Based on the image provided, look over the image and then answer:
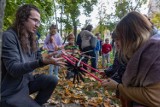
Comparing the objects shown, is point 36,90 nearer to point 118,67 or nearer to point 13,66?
point 13,66

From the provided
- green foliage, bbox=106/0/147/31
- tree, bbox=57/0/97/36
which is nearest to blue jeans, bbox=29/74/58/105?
tree, bbox=57/0/97/36

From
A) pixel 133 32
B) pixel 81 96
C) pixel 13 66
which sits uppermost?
pixel 133 32

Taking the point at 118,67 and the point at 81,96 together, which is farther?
the point at 81,96

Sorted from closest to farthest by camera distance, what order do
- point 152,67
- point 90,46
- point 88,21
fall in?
point 152,67 → point 90,46 → point 88,21

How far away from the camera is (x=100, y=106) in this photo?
4410mm

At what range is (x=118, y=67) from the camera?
3.04m

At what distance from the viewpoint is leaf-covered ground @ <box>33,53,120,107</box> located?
4.38 metres

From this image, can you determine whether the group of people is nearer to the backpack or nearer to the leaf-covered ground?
the leaf-covered ground

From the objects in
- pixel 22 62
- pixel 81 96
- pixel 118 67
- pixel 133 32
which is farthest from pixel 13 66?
pixel 81 96

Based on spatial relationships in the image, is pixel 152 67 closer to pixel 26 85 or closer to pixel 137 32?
pixel 137 32

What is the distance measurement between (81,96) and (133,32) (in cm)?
273

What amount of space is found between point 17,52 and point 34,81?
1.57 ft

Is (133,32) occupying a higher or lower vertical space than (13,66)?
higher

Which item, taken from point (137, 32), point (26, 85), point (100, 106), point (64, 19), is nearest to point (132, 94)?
point (137, 32)
